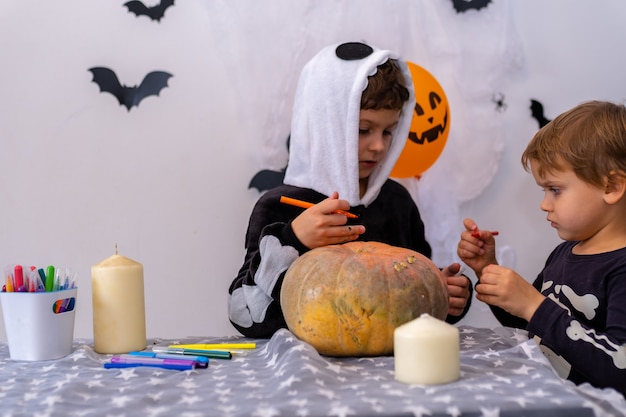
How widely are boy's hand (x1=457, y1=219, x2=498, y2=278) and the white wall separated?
30.6 inches

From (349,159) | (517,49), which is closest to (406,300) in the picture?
(349,159)

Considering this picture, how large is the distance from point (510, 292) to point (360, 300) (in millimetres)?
315

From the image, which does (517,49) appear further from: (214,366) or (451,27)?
(214,366)

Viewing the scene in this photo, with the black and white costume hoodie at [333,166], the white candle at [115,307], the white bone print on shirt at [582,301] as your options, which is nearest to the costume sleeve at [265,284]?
the black and white costume hoodie at [333,166]

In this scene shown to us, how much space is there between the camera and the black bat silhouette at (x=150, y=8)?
208cm

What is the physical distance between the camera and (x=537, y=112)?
7.46 feet

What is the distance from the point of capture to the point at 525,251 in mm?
2283

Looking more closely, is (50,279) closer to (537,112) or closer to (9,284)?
(9,284)

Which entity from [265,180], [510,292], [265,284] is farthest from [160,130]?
[510,292]

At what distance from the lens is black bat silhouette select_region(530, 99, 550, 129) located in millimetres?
2270

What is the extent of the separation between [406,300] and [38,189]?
4.41ft

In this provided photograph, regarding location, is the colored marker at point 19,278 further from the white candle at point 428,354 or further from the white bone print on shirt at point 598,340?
the white bone print on shirt at point 598,340

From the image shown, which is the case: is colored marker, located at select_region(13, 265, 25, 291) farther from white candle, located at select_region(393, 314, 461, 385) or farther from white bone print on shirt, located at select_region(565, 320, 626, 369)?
white bone print on shirt, located at select_region(565, 320, 626, 369)

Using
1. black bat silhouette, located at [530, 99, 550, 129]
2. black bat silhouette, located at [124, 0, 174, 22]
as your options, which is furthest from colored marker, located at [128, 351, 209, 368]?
black bat silhouette, located at [530, 99, 550, 129]
